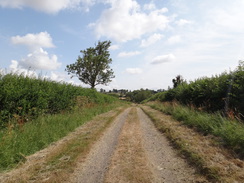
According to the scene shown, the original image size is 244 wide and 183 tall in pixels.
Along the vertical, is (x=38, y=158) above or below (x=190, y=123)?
below

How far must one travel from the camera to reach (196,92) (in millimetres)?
12648

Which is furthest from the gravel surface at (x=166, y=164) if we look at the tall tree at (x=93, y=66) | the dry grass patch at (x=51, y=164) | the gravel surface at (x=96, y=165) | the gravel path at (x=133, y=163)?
the tall tree at (x=93, y=66)

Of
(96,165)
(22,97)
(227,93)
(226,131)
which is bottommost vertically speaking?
(96,165)

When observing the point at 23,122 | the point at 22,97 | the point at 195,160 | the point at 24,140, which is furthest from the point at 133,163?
the point at 22,97

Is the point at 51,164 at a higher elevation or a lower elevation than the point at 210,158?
lower

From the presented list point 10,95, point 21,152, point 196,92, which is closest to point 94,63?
point 196,92

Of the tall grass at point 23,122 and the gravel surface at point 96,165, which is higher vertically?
the tall grass at point 23,122

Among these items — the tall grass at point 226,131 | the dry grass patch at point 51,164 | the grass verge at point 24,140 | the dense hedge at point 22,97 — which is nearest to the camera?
the dry grass patch at point 51,164

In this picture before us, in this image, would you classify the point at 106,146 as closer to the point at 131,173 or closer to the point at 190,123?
the point at 131,173

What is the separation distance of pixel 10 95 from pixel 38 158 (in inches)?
127

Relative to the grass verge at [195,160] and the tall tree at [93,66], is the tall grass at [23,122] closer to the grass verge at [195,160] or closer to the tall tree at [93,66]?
the grass verge at [195,160]

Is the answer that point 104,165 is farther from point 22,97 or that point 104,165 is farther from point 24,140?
point 22,97

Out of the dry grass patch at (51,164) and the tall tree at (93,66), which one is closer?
the dry grass patch at (51,164)

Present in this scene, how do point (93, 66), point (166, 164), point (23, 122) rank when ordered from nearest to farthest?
point (166, 164) → point (23, 122) → point (93, 66)
